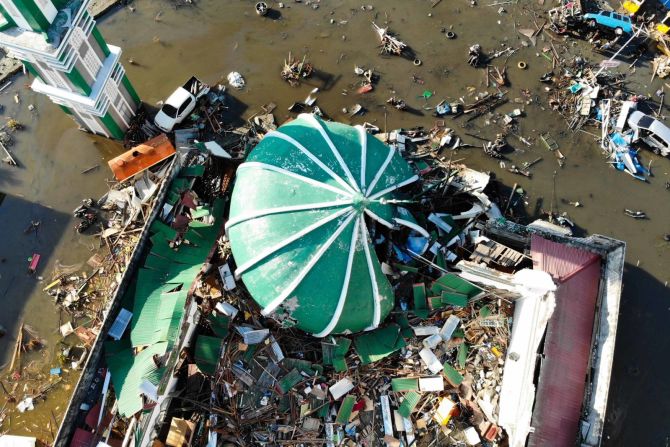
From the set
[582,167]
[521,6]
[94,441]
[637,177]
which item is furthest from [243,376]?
[521,6]

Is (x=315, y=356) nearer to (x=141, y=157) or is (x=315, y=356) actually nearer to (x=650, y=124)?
(x=141, y=157)

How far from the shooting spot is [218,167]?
18188 mm

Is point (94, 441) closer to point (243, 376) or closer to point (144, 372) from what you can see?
point (144, 372)

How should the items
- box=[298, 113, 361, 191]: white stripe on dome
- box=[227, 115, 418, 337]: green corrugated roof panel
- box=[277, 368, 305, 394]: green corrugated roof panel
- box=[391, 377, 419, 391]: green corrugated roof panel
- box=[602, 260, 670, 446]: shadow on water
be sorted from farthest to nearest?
1. box=[602, 260, 670, 446]: shadow on water
2. box=[391, 377, 419, 391]: green corrugated roof panel
3. box=[277, 368, 305, 394]: green corrugated roof panel
4. box=[298, 113, 361, 191]: white stripe on dome
5. box=[227, 115, 418, 337]: green corrugated roof panel

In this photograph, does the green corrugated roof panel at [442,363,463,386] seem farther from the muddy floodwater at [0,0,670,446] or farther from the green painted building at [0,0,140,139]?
the green painted building at [0,0,140,139]

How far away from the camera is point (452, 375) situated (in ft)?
49.9

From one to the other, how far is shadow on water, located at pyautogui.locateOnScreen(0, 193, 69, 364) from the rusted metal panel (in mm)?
2823

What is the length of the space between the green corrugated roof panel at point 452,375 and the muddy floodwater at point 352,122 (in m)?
6.25

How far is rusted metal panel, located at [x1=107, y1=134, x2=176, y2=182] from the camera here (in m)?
18.3

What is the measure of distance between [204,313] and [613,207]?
16.8 metres

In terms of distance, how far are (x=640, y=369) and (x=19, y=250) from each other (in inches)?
945

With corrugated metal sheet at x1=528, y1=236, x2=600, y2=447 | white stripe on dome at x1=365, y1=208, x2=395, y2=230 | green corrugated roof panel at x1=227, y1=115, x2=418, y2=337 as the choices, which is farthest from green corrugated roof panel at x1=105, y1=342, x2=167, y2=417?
corrugated metal sheet at x1=528, y1=236, x2=600, y2=447

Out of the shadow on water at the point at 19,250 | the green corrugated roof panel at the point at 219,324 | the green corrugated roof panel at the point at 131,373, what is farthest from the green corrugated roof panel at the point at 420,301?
the shadow on water at the point at 19,250

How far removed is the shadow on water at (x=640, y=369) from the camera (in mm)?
16453
